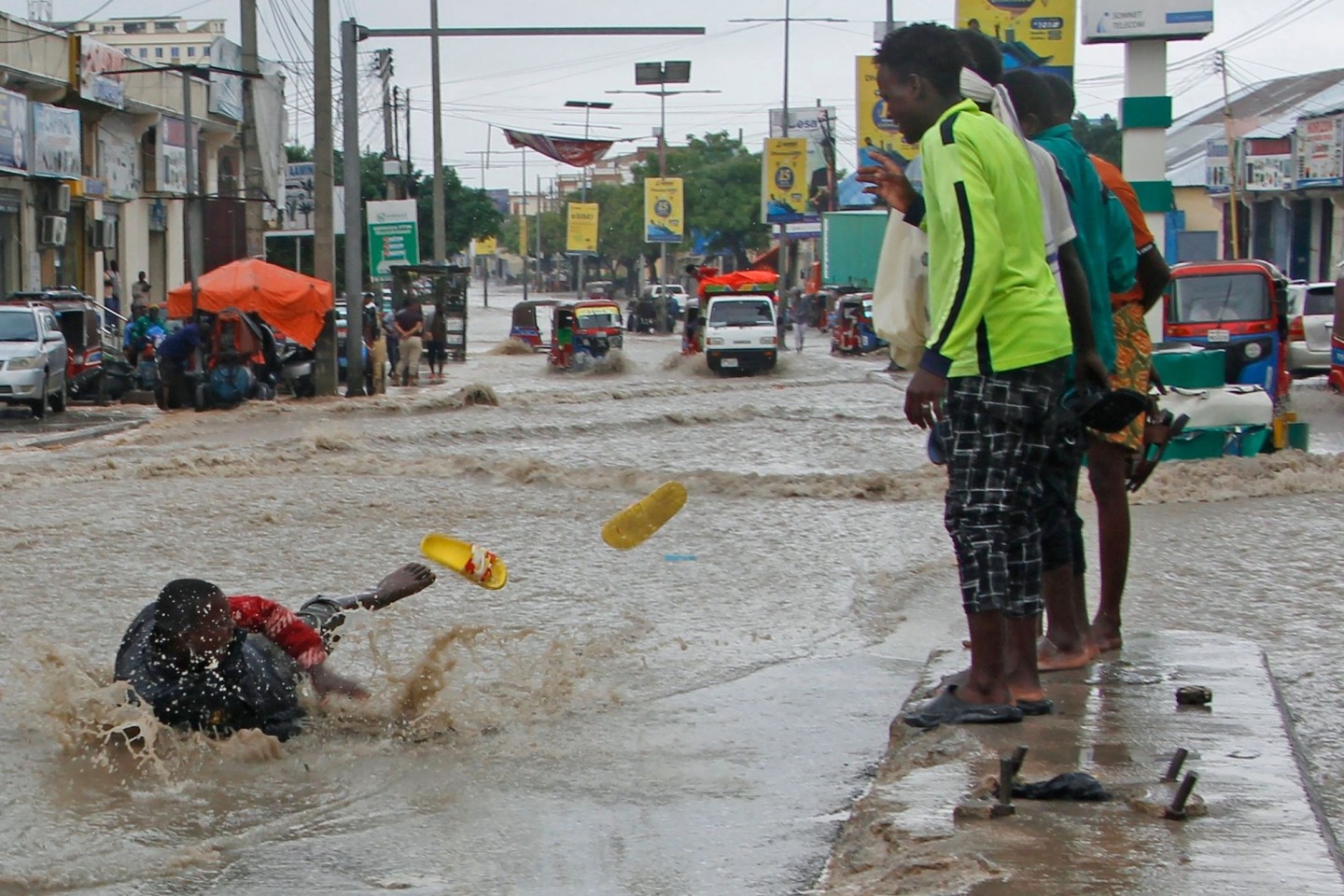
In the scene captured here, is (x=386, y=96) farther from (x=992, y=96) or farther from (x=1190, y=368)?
(x=992, y=96)

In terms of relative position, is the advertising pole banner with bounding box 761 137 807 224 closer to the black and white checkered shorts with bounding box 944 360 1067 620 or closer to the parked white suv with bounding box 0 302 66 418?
the parked white suv with bounding box 0 302 66 418

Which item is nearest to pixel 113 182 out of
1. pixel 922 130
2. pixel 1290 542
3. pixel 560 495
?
pixel 560 495

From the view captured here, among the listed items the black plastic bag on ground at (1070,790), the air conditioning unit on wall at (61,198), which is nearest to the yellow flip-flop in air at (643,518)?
the black plastic bag on ground at (1070,790)

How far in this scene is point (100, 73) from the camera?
1409 inches

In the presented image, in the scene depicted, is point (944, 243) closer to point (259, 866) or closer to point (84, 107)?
point (259, 866)

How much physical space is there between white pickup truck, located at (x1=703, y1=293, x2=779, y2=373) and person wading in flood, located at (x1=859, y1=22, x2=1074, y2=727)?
102ft

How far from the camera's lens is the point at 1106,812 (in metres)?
3.71

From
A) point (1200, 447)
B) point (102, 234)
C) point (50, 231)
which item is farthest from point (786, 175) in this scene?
point (1200, 447)

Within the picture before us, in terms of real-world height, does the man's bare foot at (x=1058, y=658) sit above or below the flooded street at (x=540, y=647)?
above

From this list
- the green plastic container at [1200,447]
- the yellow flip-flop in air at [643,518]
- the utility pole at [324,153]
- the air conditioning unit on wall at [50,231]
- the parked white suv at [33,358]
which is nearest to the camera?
the yellow flip-flop in air at [643,518]

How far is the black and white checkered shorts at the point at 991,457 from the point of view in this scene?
4.46 metres

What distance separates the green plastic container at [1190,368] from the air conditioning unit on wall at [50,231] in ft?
88.0

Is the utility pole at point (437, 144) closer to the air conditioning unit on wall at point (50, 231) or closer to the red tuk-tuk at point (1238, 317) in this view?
the air conditioning unit on wall at point (50, 231)

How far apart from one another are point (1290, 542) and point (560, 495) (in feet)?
18.0
